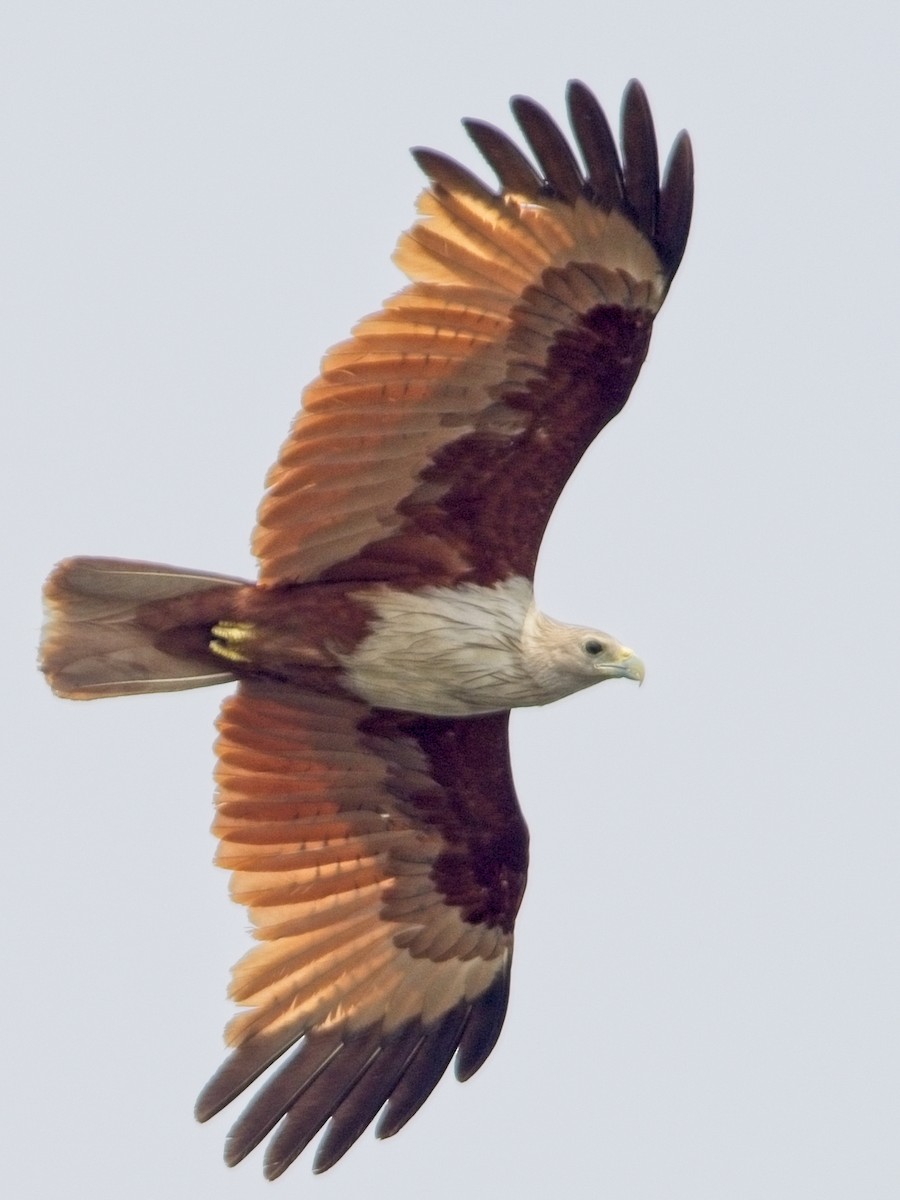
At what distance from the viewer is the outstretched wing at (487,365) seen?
1016 centimetres

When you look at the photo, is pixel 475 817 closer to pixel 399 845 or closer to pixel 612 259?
pixel 399 845

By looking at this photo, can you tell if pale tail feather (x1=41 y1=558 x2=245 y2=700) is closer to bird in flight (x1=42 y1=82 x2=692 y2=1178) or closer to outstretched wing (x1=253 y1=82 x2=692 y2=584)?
bird in flight (x1=42 y1=82 x2=692 y2=1178)

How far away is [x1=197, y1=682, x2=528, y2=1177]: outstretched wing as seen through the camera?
451 inches

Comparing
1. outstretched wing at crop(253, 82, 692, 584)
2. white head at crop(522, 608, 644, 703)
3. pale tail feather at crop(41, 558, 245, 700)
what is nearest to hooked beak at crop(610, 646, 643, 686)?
white head at crop(522, 608, 644, 703)

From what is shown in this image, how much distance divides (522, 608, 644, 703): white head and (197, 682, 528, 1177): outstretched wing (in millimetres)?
725

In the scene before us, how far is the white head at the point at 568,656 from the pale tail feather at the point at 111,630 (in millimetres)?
1375

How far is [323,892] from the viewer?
11.9 m

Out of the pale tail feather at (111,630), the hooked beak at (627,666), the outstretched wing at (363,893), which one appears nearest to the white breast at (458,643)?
the hooked beak at (627,666)

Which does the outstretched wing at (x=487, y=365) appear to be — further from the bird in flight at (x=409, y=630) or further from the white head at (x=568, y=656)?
the white head at (x=568, y=656)

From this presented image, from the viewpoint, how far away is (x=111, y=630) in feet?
36.2

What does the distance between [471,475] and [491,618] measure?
2.22ft

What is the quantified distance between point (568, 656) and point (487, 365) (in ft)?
4.70

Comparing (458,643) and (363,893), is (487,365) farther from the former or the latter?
(363,893)

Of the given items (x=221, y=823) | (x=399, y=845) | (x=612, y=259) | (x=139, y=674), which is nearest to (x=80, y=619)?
(x=139, y=674)
